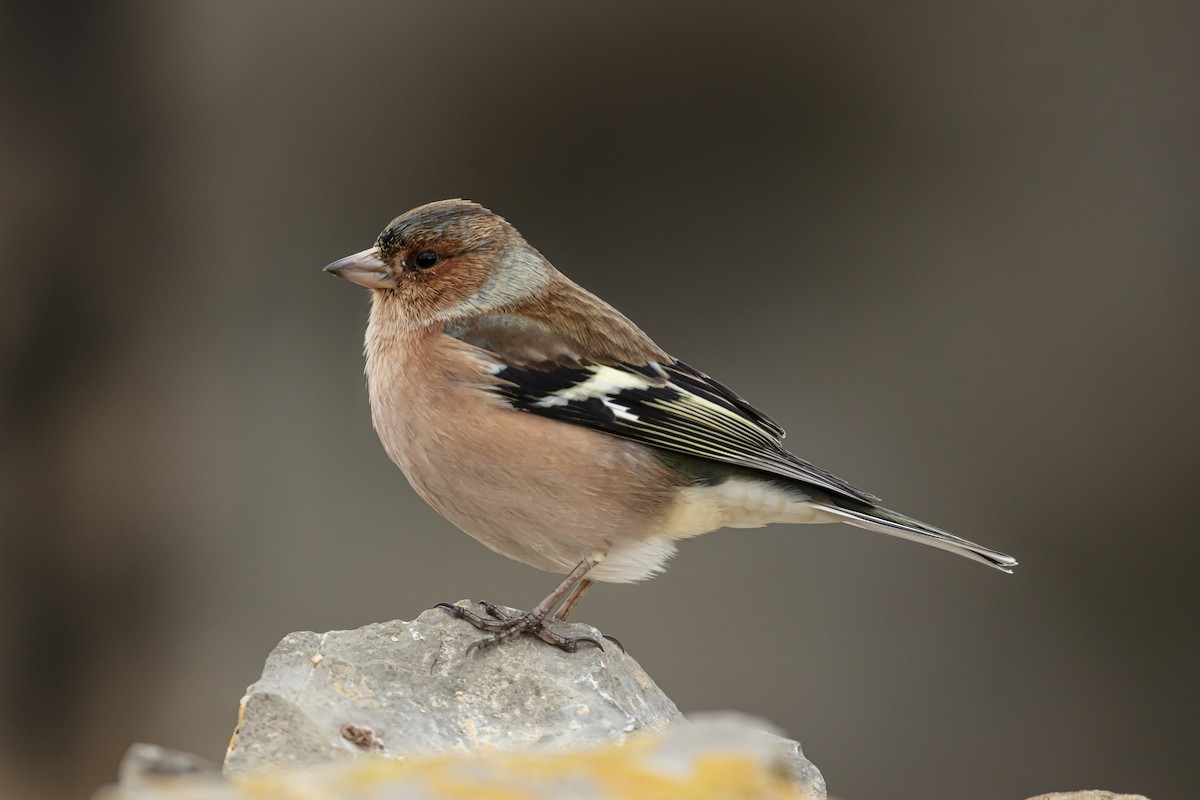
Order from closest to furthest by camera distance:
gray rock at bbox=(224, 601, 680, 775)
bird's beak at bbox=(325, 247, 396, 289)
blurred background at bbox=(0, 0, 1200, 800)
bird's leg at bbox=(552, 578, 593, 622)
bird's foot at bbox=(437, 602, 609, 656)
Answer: gray rock at bbox=(224, 601, 680, 775), bird's foot at bbox=(437, 602, 609, 656), bird's leg at bbox=(552, 578, 593, 622), bird's beak at bbox=(325, 247, 396, 289), blurred background at bbox=(0, 0, 1200, 800)

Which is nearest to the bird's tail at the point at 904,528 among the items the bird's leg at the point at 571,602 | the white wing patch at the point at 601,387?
the white wing patch at the point at 601,387

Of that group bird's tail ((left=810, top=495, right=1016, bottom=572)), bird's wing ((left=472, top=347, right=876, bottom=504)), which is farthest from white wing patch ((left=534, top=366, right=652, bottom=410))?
bird's tail ((left=810, top=495, right=1016, bottom=572))

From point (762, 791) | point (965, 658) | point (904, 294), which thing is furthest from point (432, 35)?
point (762, 791)

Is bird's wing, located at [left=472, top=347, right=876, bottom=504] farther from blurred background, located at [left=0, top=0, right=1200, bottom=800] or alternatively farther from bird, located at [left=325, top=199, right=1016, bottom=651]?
blurred background, located at [left=0, top=0, right=1200, bottom=800]

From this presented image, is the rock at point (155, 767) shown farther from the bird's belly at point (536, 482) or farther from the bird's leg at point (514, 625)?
the bird's belly at point (536, 482)

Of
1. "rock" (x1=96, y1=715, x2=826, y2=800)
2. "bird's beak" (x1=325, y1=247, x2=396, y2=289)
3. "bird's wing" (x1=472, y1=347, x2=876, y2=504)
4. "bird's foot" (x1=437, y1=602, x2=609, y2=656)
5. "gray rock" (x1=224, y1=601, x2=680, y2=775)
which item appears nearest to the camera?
"rock" (x1=96, y1=715, x2=826, y2=800)

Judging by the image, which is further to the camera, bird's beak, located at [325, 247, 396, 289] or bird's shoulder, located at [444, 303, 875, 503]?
bird's beak, located at [325, 247, 396, 289]
